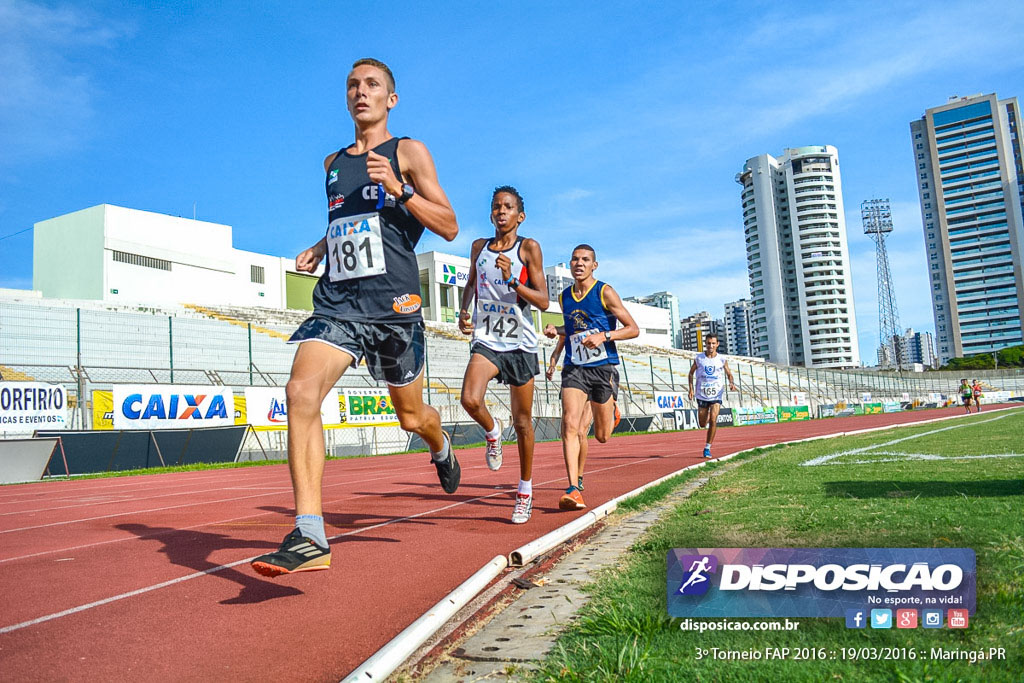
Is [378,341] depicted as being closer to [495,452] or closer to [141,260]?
[495,452]

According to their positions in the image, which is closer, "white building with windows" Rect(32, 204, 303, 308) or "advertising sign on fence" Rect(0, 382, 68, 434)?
"advertising sign on fence" Rect(0, 382, 68, 434)

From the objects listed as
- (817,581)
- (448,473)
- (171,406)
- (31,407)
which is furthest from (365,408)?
(817,581)

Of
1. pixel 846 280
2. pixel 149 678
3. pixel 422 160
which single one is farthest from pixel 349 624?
pixel 846 280

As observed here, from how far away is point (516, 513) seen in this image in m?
5.12

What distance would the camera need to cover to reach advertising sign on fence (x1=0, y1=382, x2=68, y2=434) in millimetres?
16016

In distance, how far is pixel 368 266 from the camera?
11.8ft

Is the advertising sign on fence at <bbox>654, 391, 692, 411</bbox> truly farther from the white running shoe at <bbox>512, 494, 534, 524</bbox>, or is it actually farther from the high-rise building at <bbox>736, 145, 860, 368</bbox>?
the high-rise building at <bbox>736, 145, 860, 368</bbox>

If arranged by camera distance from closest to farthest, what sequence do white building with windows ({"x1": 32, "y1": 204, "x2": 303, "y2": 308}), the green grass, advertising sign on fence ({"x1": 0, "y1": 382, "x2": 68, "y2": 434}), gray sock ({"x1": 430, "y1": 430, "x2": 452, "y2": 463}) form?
1. the green grass
2. gray sock ({"x1": 430, "y1": 430, "x2": 452, "y2": 463})
3. advertising sign on fence ({"x1": 0, "y1": 382, "x2": 68, "y2": 434})
4. white building with windows ({"x1": 32, "y1": 204, "x2": 303, "y2": 308})

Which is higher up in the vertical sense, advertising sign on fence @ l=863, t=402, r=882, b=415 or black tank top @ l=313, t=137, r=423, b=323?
black tank top @ l=313, t=137, r=423, b=323

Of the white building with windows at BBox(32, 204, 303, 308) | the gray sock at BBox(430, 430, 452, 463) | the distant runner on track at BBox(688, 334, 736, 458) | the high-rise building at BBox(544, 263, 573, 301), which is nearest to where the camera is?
the gray sock at BBox(430, 430, 452, 463)

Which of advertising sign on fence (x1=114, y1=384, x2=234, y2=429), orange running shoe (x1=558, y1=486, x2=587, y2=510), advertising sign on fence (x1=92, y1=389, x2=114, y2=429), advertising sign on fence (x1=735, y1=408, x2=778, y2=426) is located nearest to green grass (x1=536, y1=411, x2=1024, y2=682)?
orange running shoe (x1=558, y1=486, x2=587, y2=510)

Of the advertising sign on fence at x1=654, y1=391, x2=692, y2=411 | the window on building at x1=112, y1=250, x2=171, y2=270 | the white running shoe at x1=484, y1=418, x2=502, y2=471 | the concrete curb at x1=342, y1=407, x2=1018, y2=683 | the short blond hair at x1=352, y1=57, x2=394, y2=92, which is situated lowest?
the concrete curb at x1=342, y1=407, x2=1018, y2=683

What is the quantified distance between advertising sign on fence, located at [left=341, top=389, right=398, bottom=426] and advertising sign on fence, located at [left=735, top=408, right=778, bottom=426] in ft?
64.2

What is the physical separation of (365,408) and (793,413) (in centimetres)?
2819
